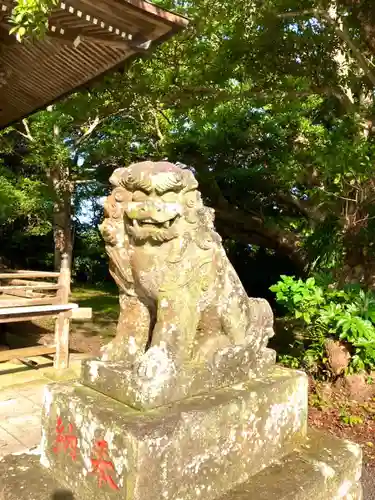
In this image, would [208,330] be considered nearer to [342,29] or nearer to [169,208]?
[169,208]

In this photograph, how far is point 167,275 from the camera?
1.84 meters

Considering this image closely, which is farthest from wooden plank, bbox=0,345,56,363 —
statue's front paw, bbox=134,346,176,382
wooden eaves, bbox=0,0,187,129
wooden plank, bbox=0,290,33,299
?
statue's front paw, bbox=134,346,176,382

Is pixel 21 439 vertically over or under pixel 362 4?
under

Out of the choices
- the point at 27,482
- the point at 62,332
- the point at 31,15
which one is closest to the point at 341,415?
the point at 62,332

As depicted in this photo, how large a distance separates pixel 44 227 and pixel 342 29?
37.6 feet

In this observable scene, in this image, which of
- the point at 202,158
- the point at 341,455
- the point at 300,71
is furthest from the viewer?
the point at 202,158

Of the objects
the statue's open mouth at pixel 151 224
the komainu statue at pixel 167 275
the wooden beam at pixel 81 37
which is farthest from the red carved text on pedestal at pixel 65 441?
the wooden beam at pixel 81 37

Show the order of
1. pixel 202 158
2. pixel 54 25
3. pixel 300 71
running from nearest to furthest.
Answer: pixel 54 25 → pixel 300 71 → pixel 202 158

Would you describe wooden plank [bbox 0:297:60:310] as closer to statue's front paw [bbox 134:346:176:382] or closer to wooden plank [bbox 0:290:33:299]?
wooden plank [bbox 0:290:33:299]

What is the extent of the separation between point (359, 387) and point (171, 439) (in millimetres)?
3539

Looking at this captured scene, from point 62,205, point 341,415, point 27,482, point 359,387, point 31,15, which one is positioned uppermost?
point 31,15

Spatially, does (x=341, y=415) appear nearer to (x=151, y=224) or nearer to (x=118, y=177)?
(x=151, y=224)

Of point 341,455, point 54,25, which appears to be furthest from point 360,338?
point 54,25

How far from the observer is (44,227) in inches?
574
